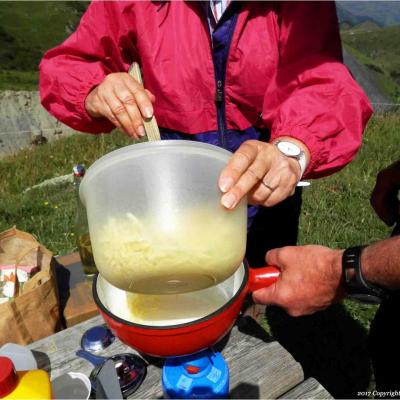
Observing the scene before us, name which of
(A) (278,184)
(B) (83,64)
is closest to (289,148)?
(A) (278,184)

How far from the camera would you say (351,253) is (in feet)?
3.93

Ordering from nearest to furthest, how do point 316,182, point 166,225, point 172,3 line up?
1. point 166,225
2. point 172,3
3. point 316,182

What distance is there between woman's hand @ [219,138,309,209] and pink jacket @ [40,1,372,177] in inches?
7.1

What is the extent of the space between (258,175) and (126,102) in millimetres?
425

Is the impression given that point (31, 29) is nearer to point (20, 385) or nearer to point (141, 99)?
point (141, 99)

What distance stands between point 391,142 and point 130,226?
15.1 feet

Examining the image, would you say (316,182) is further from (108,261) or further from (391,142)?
(108,261)

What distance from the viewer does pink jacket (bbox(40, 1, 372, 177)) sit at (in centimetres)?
129

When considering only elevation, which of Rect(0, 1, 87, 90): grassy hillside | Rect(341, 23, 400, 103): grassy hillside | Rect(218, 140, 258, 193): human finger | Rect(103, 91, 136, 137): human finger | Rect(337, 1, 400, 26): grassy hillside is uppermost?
Rect(337, 1, 400, 26): grassy hillside

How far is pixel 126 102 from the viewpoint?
3.65ft

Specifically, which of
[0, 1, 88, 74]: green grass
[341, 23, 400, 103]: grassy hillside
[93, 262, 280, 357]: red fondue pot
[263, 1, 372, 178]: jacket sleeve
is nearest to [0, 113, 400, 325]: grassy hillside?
[263, 1, 372, 178]: jacket sleeve

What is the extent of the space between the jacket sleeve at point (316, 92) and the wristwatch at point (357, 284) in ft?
0.99

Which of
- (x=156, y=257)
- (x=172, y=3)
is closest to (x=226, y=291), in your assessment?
(x=156, y=257)

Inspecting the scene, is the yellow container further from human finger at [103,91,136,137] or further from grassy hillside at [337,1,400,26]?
grassy hillside at [337,1,400,26]
